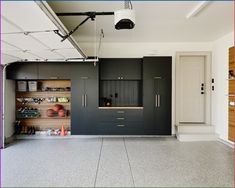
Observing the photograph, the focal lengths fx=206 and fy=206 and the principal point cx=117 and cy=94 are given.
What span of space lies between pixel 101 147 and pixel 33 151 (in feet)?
4.89

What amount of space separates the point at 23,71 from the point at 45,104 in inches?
44.9

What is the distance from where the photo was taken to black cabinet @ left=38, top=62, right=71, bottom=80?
5637 mm

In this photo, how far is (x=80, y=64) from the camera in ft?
18.5

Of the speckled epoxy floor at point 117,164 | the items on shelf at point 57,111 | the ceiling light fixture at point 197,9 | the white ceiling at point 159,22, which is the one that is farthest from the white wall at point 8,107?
the ceiling light fixture at point 197,9

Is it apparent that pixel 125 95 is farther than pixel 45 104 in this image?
Yes

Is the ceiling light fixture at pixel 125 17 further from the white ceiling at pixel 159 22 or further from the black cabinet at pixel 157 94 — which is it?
the black cabinet at pixel 157 94

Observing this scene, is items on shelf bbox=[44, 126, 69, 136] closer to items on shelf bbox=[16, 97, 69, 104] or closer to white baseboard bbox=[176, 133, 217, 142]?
items on shelf bbox=[16, 97, 69, 104]

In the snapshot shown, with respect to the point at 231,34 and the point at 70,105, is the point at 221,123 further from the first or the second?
the point at 70,105

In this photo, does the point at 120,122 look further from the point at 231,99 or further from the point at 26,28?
the point at 26,28

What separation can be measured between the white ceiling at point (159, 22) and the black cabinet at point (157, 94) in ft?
2.40

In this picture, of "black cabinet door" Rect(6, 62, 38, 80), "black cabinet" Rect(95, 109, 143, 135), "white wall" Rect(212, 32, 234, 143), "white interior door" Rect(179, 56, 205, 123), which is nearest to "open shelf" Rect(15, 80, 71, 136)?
"black cabinet door" Rect(6, 62, 38, 80)

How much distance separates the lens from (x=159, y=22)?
4266mm

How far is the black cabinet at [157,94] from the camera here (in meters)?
5.63

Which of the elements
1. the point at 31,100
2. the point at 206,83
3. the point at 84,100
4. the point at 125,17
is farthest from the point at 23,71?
the point at 206,83
